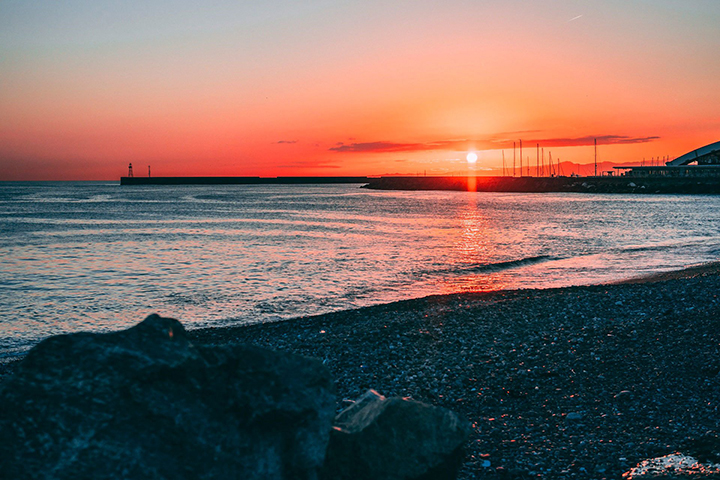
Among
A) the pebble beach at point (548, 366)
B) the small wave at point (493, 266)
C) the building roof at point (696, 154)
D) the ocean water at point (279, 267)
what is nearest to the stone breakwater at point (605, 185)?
the building roof at point (696, 154)

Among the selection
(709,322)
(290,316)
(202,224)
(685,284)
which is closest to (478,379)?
(709,322)

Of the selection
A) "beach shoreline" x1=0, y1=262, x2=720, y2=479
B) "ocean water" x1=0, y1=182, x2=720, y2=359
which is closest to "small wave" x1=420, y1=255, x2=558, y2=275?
"ocean water" x1=0, y1=182, x2=720, y2=359

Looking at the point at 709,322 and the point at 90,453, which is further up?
the point at 90,453

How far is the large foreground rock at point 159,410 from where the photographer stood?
4102mm

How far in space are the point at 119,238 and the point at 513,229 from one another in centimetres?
3591

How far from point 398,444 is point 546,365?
5907 millimetres

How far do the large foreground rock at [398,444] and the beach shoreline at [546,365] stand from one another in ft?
4.44

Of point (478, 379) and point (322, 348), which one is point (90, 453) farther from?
point (322, 348)

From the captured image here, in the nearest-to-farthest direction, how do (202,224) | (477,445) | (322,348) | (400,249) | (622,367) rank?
(477,445) → (622,367) → (322,348) → (400,249) → (202,224)

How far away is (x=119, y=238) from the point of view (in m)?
45.0

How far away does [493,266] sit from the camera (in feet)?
92.8

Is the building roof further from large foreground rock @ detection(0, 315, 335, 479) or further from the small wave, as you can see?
large foreground rock @ detection(0, 315, 335, 479)

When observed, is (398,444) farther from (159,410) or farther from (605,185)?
(605,185)

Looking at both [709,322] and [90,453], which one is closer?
[90,453]
